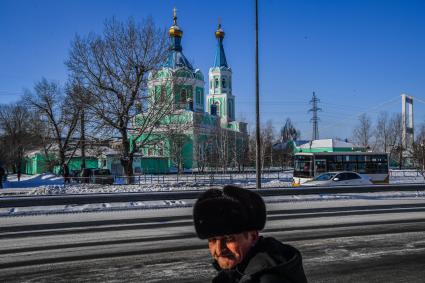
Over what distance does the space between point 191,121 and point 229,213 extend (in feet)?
96.5

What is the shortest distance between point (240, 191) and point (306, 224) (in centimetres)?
1023

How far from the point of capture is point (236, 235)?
73.7 inches

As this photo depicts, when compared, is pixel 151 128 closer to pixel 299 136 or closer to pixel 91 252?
pixel 91 252

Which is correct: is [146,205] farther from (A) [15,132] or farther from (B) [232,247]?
(A) [15,132]

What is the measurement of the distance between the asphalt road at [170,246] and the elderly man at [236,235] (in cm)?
442

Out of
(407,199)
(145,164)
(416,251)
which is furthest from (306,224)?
(145,164)

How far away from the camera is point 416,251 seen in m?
8.02

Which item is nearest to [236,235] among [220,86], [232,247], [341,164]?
[232,247]

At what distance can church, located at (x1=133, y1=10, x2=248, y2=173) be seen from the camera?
29641mm

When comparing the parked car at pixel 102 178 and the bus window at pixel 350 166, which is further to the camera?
the parked car at pixel 102 178

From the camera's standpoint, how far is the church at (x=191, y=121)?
29.6 m

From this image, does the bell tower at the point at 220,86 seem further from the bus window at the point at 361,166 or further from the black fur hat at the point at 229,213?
the black fur hat at the point at 229,213

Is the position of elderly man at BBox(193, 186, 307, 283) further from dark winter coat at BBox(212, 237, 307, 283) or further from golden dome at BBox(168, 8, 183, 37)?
golden dome at BBox(168, 8, 183, 37)

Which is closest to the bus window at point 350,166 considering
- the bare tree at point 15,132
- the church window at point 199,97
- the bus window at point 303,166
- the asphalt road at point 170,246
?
the bus window at point 303,166
